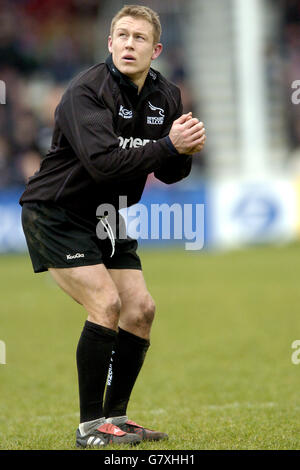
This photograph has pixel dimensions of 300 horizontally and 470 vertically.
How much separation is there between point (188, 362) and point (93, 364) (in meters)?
2.98

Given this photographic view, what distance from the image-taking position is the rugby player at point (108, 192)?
467 centimetres

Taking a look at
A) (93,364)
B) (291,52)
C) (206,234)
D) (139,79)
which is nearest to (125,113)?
(139,79)

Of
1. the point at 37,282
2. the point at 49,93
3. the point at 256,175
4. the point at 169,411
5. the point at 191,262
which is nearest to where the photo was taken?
the point at 169,411

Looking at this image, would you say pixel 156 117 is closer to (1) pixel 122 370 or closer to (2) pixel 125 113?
(2) pixel 125 113

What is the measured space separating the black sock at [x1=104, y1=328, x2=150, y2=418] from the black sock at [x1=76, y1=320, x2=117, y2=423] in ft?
0.84

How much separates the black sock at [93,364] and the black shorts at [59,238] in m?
0.36

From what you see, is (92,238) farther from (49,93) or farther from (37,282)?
(49,93)

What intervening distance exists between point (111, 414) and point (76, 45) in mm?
18484

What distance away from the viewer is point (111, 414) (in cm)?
516

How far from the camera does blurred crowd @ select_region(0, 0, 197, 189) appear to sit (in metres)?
17.2

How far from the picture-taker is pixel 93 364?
4840 mm

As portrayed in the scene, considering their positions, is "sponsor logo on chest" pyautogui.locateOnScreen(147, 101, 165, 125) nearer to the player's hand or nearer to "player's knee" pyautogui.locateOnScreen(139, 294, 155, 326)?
the player's hand

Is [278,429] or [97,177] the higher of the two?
[97,177]
